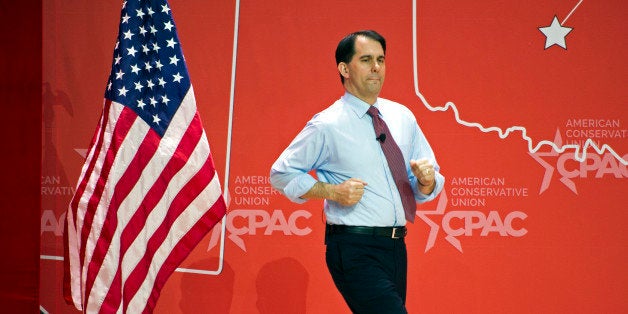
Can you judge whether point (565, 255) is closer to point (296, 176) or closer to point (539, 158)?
point (539, 158)

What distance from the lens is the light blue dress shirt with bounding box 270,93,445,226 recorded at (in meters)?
3.46

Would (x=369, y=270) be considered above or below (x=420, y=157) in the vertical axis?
below

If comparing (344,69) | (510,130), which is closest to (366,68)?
(344,69)

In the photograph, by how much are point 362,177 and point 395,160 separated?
6.8 inches

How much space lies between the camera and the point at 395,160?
3531mm

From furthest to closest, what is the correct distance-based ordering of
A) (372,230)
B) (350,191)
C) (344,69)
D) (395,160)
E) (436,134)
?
(436,134), (344,69), (395,160), (372,230), (350,191)

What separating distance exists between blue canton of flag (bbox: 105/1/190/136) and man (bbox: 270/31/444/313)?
1.89 ft

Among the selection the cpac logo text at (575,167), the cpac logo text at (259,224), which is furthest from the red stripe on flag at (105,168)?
the cpac logo text at (575,167)

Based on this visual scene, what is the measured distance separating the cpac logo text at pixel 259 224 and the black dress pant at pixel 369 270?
109 cm

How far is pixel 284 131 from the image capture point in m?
4.55

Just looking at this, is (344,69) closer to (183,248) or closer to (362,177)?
(362,177)

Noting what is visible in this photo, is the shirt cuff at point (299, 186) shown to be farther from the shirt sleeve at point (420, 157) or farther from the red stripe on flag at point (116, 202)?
the red stripe on flag at point (116, 202)

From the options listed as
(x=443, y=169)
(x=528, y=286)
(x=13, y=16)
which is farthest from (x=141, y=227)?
(x=528, y=286)

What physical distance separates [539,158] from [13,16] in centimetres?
295
